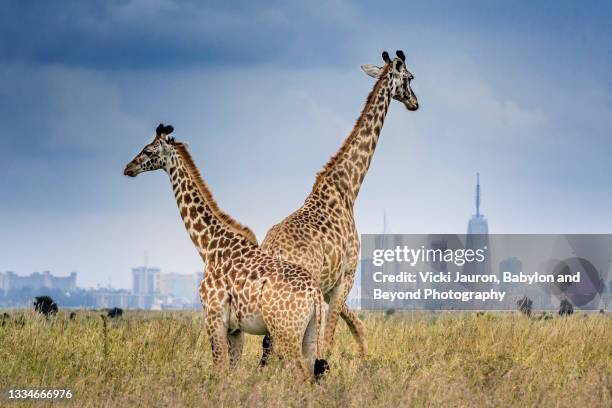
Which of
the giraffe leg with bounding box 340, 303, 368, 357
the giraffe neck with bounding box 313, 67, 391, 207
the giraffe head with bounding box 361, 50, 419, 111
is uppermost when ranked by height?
the giraffe head with bounding box 361, 50, 419, 111

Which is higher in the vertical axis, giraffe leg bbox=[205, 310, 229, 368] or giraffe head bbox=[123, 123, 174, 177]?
giraffe head bbox=[123, 123, 174, 177]

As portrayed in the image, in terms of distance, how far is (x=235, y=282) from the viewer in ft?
33.9

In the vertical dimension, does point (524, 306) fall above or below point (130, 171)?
below

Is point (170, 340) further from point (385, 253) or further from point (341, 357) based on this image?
point (385, 253)

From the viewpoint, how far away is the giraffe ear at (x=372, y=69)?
13.7 m

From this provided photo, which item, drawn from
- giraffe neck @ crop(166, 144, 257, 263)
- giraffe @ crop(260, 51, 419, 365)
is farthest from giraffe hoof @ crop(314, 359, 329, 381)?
giraffe neck @ crop(166, 144, 257, 263)

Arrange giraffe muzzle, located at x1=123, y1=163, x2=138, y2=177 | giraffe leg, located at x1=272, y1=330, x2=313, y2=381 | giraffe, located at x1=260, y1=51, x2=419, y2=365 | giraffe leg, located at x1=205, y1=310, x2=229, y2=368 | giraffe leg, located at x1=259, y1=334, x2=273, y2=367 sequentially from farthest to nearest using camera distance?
giraffe muzzle, located at x1=123, y1=163, x2=138, y2=177 → giraffe, located at x1=260, y1=51, x2=419, y2=365 → giraffe leg, located at x1=259, y1=334, x2=273, y2=367 → giraffe leg, located at x1=205, y1=310, x2=229, y2=368 → giraffe leg, located at x1=272, y1=330, x2=313, y2=381

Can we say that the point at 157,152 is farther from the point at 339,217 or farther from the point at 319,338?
the point at 319,338

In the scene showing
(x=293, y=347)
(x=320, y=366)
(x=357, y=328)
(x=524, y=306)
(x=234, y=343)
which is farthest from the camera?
(x=524, y=306)

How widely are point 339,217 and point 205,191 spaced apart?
1.85 m

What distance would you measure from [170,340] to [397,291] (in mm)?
11269

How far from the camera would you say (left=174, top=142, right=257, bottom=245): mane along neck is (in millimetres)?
11219

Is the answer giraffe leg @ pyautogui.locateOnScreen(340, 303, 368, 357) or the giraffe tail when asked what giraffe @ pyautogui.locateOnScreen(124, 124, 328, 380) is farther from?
giraffe leg @ pyautogui.locateOnScreen(340, 303, 368, 357)

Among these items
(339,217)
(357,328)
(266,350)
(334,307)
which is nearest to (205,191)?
(339,217)
